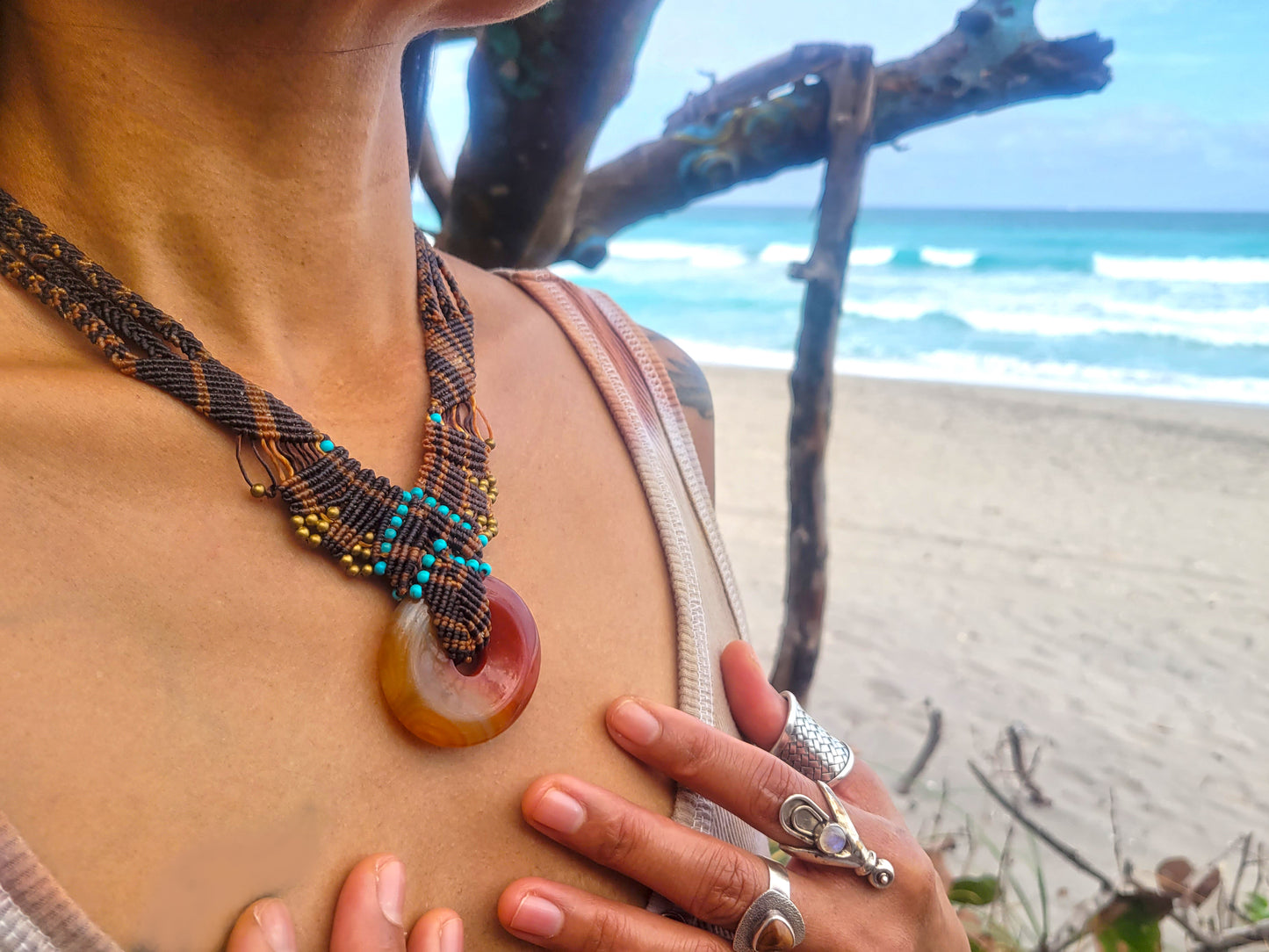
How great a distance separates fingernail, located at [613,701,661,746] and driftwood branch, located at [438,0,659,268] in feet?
3.95

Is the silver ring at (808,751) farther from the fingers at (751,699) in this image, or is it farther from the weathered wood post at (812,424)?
the weathered wood post at (812,424)

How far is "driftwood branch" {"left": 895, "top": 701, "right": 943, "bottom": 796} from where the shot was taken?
11.3 ft

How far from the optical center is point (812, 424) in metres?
2.76

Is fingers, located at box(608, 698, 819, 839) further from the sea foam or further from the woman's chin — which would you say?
the sea foam

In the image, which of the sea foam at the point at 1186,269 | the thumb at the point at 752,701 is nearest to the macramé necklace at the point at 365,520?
the thumb at the point at 752,701

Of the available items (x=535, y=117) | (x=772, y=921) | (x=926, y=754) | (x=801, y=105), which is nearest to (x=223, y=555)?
(x=772, y=921)

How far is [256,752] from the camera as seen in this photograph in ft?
2.36

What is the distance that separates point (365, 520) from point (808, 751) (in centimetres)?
52

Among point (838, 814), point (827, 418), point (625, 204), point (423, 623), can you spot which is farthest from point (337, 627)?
point (827, 418)

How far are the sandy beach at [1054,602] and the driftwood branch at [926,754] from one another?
8 centimetres

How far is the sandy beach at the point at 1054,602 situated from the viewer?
4562 millimetres

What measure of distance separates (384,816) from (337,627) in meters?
0.16

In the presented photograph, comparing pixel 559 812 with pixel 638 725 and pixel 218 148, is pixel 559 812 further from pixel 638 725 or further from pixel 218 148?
pixel 218 148

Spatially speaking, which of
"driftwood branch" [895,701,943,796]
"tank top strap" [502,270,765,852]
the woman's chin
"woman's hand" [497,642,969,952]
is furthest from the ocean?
"woman's hand" [497,642,969,952]
